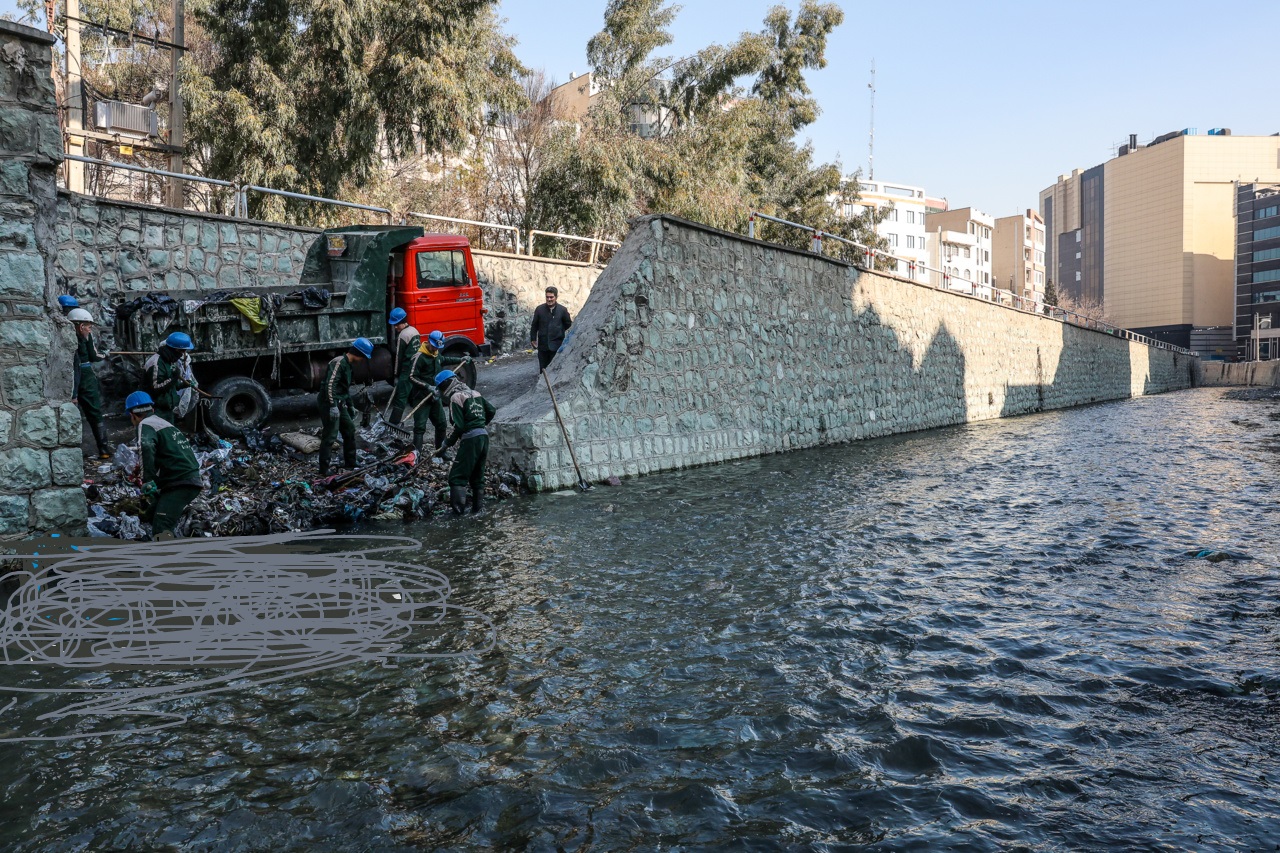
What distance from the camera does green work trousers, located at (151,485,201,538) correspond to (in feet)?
25.0

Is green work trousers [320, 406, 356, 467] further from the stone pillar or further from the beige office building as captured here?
the beige office building

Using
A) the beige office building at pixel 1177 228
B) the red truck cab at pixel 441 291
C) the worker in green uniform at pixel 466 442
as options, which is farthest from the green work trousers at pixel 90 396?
the beige office building at pixel 1177 228

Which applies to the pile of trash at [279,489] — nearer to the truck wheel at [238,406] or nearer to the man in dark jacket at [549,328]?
the truck wheel at [238,406]

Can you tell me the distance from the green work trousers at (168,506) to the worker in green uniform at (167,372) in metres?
3.18

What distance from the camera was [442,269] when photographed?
15.2 metres

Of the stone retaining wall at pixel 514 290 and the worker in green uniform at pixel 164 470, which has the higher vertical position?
the stone retaining wall at pixel 514 290

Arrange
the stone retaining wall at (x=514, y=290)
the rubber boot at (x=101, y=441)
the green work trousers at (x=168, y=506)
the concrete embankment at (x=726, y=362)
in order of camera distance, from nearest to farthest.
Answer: the green work trousers at (x=168, y=506)
the rubber boot at (x=101, y=441)
the concrete embankment at (x=726, y=362)
the stone retaining wall at (x=514, y=290)

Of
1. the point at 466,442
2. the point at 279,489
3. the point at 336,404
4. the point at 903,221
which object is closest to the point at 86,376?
the point at 336,404

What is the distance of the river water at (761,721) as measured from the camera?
11.5ft

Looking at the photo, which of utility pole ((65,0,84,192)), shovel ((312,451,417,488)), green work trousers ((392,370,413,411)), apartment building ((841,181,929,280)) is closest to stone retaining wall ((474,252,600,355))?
utility pole ((65,0,84,192))

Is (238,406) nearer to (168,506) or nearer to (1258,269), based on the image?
(168,506)

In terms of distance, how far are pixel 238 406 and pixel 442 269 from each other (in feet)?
13.4

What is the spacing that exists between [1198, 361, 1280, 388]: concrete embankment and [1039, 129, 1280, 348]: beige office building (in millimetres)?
41069
